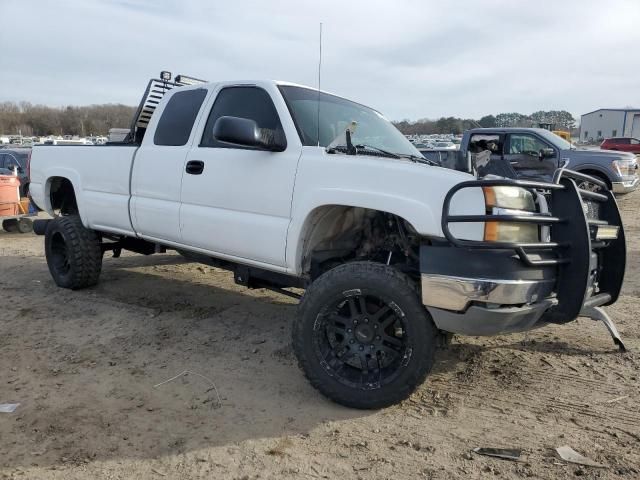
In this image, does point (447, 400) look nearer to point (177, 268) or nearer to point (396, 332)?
point (396, 332)

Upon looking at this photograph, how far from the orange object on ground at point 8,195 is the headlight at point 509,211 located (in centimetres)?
1017

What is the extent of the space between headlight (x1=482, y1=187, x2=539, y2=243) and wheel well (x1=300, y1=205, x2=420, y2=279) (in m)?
0.63

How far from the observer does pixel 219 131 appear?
3375 millimetres

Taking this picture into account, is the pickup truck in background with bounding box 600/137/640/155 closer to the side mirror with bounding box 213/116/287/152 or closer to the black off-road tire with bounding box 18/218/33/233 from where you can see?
the black off-road tire with bounding box 18/218/33/233

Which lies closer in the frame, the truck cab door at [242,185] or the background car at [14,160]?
the truck cab door at [242,185]

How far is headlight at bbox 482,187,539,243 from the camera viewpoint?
2.72m

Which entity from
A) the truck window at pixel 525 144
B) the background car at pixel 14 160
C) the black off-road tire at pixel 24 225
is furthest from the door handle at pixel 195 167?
the background car at pixel 14 160

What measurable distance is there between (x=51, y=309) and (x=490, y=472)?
429 cm

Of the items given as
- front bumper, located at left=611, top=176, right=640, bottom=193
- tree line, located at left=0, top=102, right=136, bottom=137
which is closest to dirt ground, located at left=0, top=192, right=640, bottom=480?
front bumper, located at left=611, top=176, right=640, bottom=193

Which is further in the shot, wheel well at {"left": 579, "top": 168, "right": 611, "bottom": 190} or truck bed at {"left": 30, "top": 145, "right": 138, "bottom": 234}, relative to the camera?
wheel well at {"left": 579, "top": 168, "right": 611, "bottom": 190}

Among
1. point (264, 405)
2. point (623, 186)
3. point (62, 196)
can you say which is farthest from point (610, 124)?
point (264, 405)

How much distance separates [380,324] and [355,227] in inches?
33.6

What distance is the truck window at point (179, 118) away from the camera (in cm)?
439

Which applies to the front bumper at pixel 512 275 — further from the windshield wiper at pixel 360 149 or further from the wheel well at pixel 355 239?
the windshield wiper at pixel 360 149
